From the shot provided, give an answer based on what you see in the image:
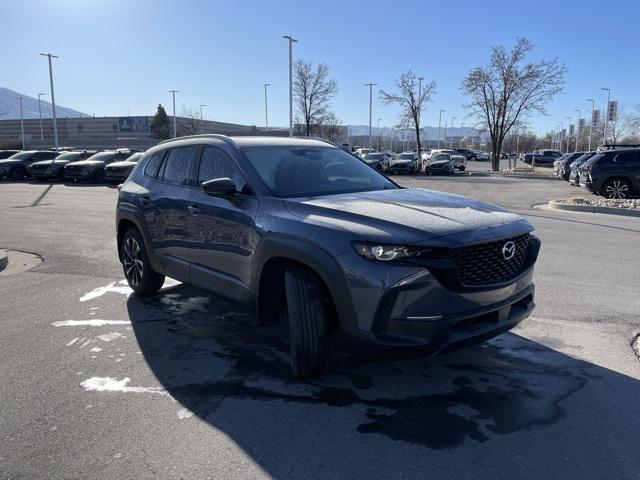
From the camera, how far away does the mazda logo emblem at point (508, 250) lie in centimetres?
361

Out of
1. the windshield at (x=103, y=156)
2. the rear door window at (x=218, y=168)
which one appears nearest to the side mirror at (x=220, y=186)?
the rear door window at (x=218, y=168)

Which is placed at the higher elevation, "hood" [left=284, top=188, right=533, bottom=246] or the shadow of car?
"hood" [left=284, top=188, right=533, bottom=246]

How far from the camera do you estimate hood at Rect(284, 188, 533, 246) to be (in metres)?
3.33

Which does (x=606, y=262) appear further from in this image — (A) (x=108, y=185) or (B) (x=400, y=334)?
(A) (x=108, y=185)

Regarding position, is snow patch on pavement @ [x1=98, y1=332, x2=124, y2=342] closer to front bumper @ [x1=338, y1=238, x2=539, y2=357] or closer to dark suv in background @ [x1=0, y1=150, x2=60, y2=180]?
→ front bumper @ [x1=338, y1=238, x2=539, y2=357]

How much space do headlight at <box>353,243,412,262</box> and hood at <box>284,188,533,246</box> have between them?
0.15ft

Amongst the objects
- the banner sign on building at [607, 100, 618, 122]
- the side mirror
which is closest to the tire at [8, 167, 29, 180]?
the side mirror

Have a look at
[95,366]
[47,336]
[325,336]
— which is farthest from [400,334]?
[47,336]

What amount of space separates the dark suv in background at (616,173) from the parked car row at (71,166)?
1778cm

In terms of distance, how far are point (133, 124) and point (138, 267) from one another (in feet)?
347

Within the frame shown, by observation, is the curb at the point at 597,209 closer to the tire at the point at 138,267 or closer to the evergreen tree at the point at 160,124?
the tire at the point at 138,267

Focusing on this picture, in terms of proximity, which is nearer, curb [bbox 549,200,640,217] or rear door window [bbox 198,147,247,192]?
rear door window [bbox 198,147,247,192]

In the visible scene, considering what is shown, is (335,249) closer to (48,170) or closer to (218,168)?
(218,168)

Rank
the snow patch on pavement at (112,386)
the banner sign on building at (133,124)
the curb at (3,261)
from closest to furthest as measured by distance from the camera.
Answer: the snow patch on pavement at (112,386) → the curb at (3,261) → the banner sign on building at (133,124)
